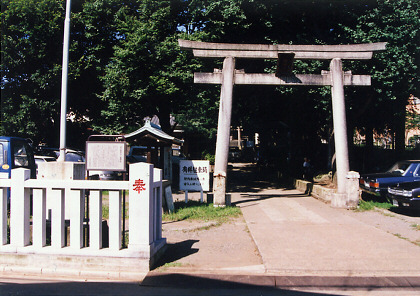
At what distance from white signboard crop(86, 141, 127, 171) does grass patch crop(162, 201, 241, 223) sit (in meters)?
3.20

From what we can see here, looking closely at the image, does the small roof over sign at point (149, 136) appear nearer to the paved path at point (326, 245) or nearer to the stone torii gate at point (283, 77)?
the stone torii gate at point (283, 77)

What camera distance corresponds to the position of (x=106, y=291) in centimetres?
504

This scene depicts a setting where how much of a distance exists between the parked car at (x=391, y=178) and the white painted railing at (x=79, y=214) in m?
10.3

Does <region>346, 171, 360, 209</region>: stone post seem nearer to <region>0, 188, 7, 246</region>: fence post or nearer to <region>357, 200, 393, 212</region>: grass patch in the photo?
<region>357, 200, 393, 212</region>: grass patch

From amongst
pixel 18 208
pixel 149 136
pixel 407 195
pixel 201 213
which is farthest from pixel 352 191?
pixel 18 208

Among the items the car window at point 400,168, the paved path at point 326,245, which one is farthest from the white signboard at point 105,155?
the car window at point 400,168

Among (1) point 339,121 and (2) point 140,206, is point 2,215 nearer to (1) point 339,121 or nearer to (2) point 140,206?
(2) point 140,206

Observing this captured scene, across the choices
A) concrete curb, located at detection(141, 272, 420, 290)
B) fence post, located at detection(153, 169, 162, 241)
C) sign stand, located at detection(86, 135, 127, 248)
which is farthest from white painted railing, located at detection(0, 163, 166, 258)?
sign stand, located at detection(86, 135, 127, 248)

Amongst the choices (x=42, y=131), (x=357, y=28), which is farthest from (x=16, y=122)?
(x=357, y=28)

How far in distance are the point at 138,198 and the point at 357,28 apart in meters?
12.0

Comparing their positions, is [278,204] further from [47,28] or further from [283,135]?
[283,135]

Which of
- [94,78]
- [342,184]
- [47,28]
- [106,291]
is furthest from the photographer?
[94,78]

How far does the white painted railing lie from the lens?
5680 millimetres

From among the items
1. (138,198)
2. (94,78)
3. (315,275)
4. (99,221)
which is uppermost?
(94,78)
